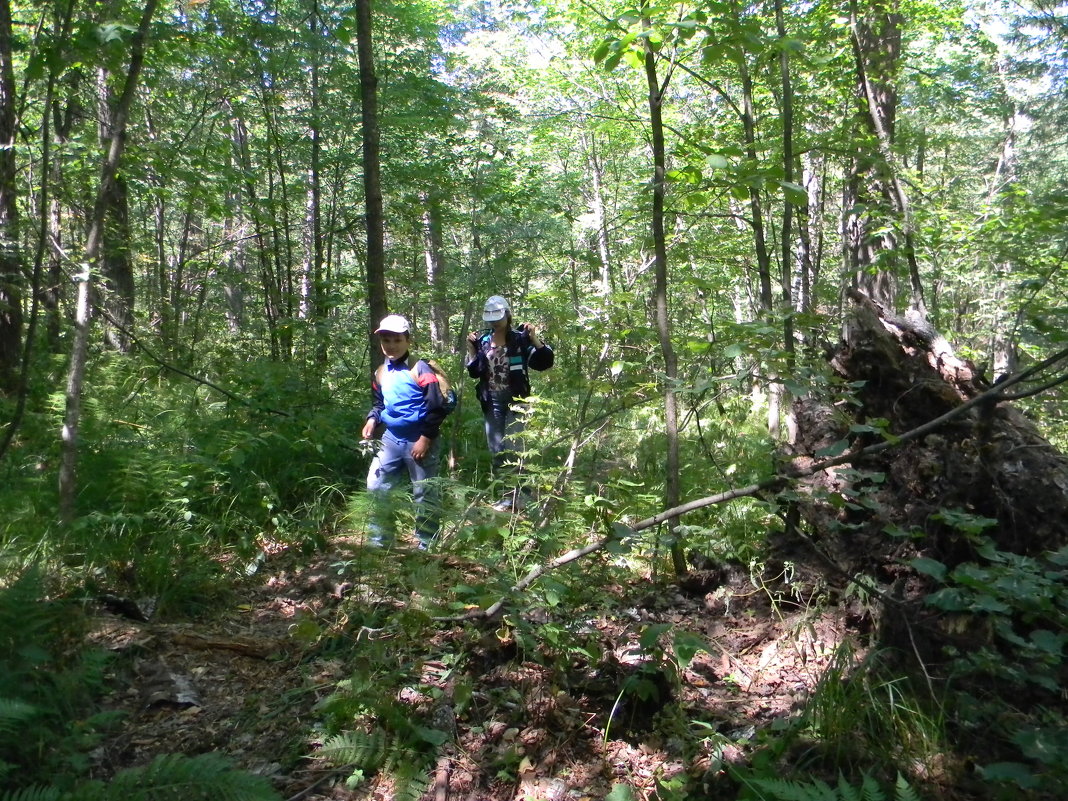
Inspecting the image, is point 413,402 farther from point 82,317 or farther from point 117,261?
point 117,261

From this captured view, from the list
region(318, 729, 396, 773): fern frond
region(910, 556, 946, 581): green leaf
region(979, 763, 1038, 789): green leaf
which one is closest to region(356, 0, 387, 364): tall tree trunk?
region(318, 729, 396, 773): fern frond

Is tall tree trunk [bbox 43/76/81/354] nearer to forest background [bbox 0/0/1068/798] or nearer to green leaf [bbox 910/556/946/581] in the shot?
forest background [bbox 0/0/1068/798]

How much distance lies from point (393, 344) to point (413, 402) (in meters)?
0.50

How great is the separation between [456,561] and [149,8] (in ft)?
13.3

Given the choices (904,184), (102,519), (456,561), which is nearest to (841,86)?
(904,184)

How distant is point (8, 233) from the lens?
5.81m

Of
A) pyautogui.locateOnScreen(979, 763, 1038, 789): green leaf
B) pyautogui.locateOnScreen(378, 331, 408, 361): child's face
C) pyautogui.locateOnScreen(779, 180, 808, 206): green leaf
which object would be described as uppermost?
pyautogui.locateOnScreen(779, 180, 808, 206): green leaf

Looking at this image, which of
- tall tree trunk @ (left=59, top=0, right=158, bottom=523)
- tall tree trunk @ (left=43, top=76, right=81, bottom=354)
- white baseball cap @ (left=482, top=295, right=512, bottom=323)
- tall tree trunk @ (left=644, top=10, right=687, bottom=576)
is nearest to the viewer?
tall tree trunk @ (left=59, top=0, right=158, bottom=523)

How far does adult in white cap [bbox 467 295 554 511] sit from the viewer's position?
636cm

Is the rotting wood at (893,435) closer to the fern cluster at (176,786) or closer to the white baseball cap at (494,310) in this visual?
the fern cluster at (176,786)

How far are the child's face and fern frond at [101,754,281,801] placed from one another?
3464 mm

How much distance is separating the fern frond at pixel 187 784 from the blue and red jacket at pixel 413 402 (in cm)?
317

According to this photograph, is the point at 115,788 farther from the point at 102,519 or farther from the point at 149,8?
the point at 149,8

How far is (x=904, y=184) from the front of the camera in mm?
8438
